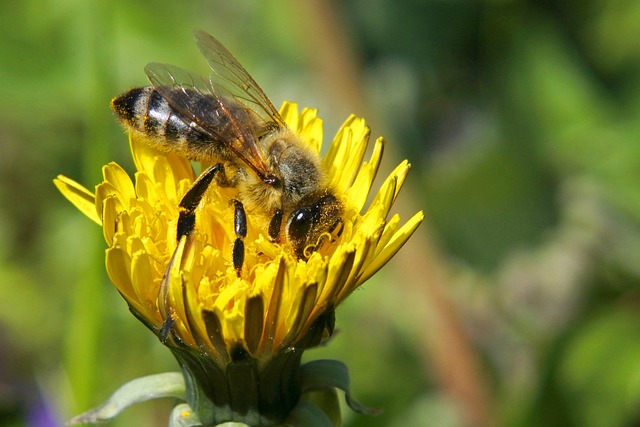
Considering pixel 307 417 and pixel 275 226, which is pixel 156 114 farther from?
pixel 307 417

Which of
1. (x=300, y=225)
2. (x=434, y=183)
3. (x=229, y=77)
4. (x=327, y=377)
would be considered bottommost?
(x=327, y=377)

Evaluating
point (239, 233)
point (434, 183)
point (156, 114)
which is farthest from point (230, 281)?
point (434, 183)

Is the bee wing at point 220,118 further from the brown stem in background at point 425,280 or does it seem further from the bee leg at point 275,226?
the brown stem in background at point 425,280

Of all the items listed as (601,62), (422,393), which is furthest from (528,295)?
(601,62)

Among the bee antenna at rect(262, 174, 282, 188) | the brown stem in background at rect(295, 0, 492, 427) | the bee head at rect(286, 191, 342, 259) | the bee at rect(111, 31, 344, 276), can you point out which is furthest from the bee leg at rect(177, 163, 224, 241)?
the brown stem in background at rect(295, 0, 492, 427)

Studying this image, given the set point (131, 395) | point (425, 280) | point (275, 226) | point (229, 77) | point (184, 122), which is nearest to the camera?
point (131, 395)

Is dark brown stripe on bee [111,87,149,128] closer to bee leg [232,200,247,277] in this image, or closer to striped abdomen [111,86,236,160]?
striped abdomen [111,86,236,160]

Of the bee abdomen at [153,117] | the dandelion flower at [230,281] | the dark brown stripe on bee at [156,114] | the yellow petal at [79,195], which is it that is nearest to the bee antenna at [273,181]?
the dandelion flower at [230,281]
